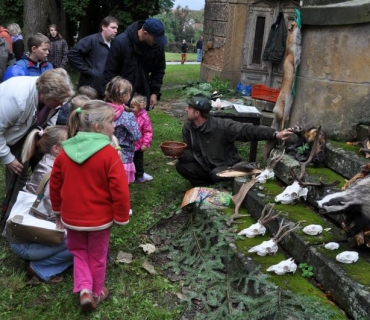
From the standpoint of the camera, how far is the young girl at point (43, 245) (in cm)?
360

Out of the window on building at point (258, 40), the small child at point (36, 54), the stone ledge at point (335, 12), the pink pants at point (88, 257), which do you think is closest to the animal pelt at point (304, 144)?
the stone ledge at point (335, 12)

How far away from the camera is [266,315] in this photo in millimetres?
2873

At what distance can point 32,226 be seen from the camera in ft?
11.2

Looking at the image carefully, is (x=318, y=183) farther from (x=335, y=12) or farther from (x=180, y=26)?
(x=180, y=26)

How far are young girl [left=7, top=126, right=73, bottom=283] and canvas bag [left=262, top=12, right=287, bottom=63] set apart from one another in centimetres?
820

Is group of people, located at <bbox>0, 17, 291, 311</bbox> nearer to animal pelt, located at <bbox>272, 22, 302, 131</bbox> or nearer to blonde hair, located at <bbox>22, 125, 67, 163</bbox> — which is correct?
blonde hair, located at <bbox>22, 125, 67, 163</bbox>

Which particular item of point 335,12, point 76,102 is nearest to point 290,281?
point 76,102

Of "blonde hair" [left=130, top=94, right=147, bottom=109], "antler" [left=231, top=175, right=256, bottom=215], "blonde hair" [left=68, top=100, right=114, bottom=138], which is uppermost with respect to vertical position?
"blonde hair" [left=68, top=100, right=114, bottom=138]

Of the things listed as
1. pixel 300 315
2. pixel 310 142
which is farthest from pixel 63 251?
pixel 310 142

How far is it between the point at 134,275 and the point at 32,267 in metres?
0.86

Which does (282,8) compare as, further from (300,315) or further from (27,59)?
(300,315)

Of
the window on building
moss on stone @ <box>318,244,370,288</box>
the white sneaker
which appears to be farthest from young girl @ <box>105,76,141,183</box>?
the window on building

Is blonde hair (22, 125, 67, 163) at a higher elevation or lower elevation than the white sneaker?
higher

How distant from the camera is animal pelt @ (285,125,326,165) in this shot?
4590mm
